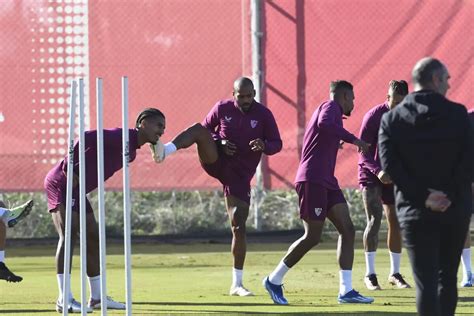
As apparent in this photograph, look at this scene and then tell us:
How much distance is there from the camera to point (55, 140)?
19.1m

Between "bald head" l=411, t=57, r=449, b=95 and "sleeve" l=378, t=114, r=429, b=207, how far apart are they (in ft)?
1.05

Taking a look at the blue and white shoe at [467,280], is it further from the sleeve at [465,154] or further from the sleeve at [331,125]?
the sleeve at [465,154]

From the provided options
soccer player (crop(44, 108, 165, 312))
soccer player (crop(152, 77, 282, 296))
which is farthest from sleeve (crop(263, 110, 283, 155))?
soccer player (crop(44, 108, 165, 312))

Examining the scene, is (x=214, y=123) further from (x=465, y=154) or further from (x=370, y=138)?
(x=465, y=154)

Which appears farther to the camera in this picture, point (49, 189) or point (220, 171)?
point (220, 171)

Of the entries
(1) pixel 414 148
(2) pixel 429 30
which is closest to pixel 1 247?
(1) pixel 414 148

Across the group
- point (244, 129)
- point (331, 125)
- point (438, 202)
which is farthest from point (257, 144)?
point (438, 202)

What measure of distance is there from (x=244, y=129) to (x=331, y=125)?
1.40m

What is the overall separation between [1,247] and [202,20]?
22.8ft

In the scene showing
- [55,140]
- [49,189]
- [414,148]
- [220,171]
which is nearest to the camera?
[414,148]

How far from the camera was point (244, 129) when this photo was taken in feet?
44.4

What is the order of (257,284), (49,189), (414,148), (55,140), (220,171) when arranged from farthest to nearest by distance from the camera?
(55,140), (257,284), (220,171), (49,189), (414,148)

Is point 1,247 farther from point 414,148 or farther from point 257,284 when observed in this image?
point 414,148

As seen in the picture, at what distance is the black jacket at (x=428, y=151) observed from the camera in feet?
28.8
